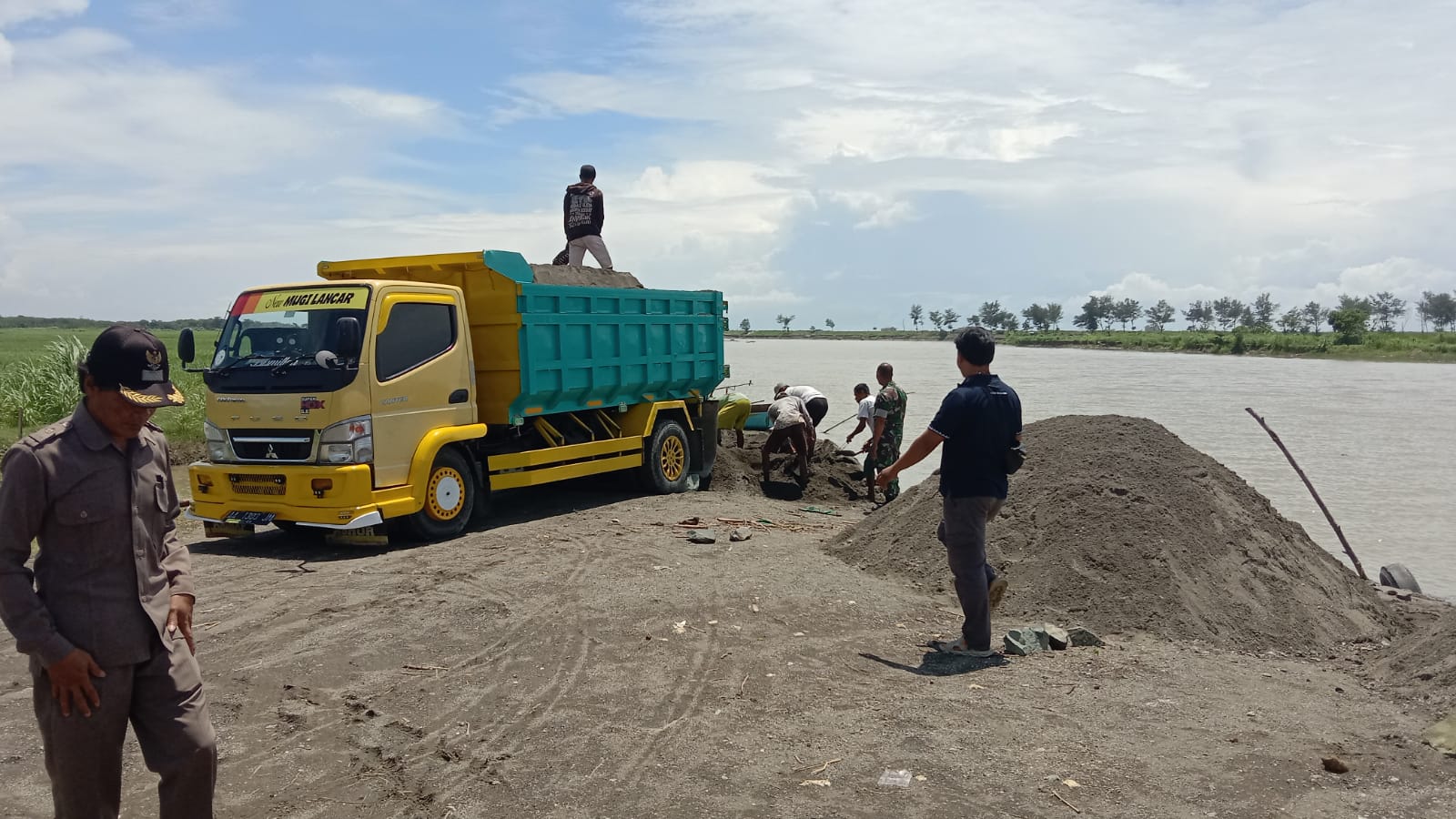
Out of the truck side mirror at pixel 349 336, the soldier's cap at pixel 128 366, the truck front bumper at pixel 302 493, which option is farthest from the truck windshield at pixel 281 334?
the soldier's cap at pixel 128 366

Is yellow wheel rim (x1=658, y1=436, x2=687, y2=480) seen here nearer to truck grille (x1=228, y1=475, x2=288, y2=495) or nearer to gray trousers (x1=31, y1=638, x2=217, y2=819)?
truck grille (x1=228, y1=475, x2=288, y2=495)

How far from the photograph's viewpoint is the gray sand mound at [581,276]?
11.1 metres

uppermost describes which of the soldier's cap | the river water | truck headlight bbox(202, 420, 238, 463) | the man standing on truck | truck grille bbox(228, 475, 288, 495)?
the man standing on truck

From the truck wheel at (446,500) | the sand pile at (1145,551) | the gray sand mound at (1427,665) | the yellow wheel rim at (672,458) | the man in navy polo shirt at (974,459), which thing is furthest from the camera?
the yellow wheel rim at (672,458)

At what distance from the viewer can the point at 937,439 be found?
6.10 m

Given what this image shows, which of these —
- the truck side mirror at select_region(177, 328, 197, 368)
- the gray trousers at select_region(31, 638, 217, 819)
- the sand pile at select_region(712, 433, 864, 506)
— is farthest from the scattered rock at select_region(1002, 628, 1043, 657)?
the sand pile at select_region(712, 433, 864, 506)

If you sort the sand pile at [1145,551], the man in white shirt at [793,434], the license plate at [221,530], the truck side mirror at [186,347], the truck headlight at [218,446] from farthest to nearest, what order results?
the man in white shirt at [793,434] → the license plate at [221,530] → the truck headlight at [218,446] → the truck side mirror at [186,347] → the sand pile at [1145,551]

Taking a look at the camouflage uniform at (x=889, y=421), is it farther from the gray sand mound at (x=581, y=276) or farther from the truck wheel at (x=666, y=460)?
the gray sand mound at (x=581, y=276)

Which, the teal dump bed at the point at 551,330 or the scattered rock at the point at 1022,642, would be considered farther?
the teal dump bed at the point at 551,330

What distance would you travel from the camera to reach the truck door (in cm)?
909

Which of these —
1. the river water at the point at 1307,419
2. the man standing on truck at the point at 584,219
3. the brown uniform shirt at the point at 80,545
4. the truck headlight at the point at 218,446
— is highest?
the man standing on truck at the point at 584,219

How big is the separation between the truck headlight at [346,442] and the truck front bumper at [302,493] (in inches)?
3.0

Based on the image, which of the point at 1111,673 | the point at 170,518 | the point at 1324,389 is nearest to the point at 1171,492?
the point at 1111,673

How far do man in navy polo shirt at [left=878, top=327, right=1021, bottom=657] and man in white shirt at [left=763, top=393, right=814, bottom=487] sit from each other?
7281mm
